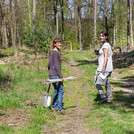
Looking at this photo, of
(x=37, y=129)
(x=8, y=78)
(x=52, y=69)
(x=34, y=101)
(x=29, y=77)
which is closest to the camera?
(x=37, y=129)

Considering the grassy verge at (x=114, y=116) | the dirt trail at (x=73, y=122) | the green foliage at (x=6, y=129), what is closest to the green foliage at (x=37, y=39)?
the dirt trail at (x=73, y=122)

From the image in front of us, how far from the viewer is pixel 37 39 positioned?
1680 centimetres

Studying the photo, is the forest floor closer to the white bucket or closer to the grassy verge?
the grassy verge

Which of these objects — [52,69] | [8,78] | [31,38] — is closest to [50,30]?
[31,38]

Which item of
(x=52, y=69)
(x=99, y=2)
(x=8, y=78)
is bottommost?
(x=8, y=78)

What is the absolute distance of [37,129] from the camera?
4.50m

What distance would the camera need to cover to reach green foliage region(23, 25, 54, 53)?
16656 mm

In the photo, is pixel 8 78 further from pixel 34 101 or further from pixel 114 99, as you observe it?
pixel 114 99

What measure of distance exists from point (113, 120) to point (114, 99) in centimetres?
207

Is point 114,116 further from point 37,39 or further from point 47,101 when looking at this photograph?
point 37,39

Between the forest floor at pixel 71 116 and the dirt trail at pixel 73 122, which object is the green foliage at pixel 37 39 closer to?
the forest floor at pixel 71 116

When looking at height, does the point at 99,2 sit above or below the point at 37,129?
above

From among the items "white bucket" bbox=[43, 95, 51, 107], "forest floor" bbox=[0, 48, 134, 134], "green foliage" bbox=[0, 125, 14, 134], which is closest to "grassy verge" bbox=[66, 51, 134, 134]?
"forest floor" bbox=[0, 48, 134, 134]

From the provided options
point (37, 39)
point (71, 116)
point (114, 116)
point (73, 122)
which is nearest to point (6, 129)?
point (73, 122)
